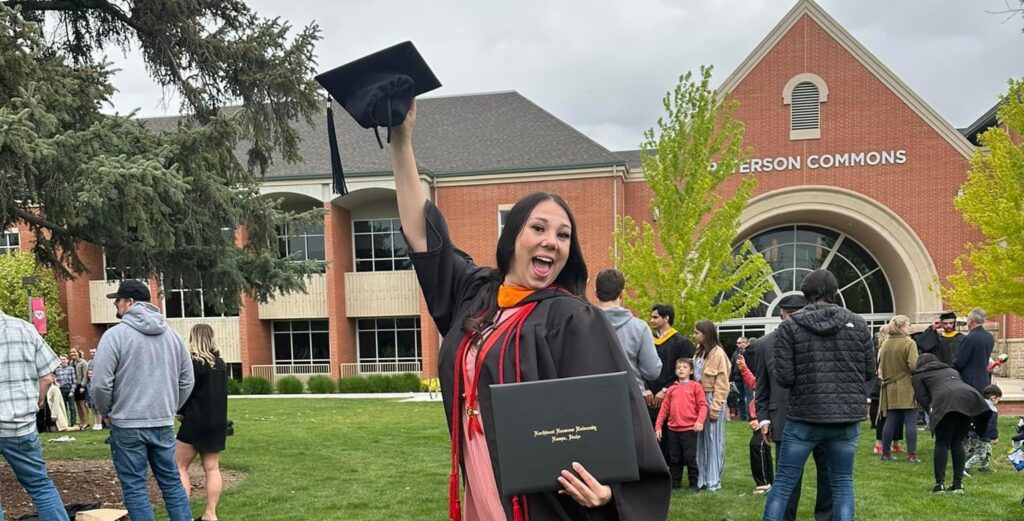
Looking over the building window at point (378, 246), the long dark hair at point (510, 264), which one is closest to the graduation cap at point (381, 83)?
the long dark hair at point (510, 264)

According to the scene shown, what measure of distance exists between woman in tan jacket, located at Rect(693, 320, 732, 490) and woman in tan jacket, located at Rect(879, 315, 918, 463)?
2.59m

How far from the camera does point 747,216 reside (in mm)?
23031

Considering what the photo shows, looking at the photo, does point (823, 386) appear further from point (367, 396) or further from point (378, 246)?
point (378, 246)

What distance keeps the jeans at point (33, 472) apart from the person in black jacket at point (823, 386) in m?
5.05

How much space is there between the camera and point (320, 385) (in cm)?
2536

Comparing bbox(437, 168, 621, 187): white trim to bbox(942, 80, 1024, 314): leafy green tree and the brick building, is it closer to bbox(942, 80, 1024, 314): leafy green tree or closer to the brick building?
the brick building

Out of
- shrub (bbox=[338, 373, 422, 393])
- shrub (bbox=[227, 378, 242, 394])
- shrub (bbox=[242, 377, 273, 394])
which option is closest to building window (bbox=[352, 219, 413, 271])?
shrub (bbox=[338, 373, 422, 393])

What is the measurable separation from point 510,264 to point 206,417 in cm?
488

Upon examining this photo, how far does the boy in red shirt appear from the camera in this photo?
22.5 feet

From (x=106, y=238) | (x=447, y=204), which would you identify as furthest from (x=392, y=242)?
(x=106, y=238)

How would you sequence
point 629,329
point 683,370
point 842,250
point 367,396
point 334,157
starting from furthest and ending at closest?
1. point 842,250
2. point 367,396
3. point 683,370
4. point 629,329
5. point 334,157

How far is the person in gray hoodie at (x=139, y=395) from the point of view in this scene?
486cm

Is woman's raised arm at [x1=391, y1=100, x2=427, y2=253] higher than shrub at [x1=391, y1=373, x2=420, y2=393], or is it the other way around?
woman's raised arm at [x1=391, y1=100, x2=427, y2=253]

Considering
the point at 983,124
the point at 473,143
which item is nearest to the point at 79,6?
the point at 473,143
